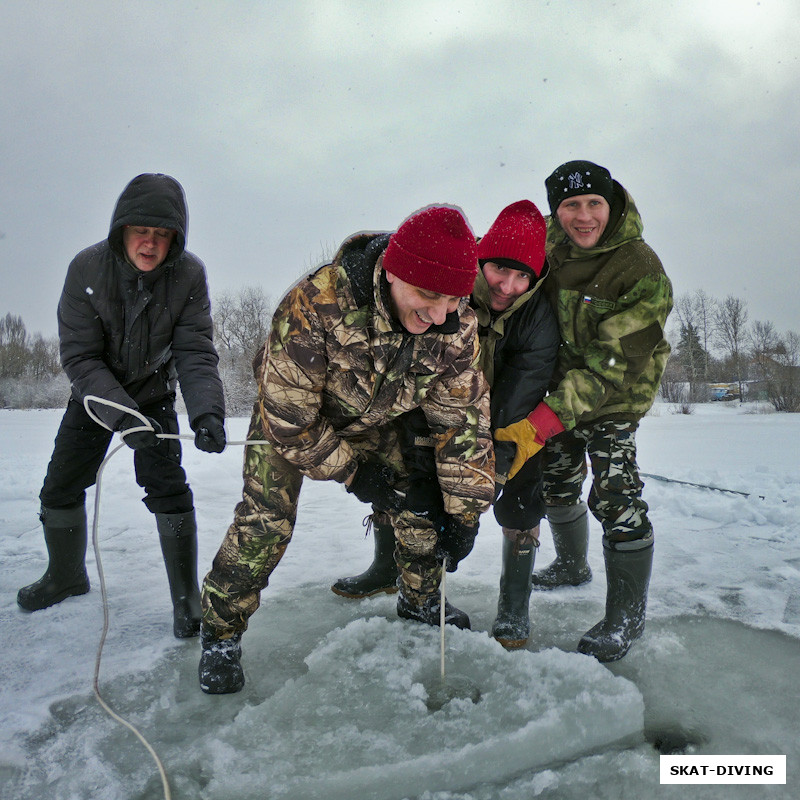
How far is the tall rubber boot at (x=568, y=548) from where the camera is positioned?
114 inches

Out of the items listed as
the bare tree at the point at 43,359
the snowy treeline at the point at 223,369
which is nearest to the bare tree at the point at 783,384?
the snowy treeline at the point at 223,369

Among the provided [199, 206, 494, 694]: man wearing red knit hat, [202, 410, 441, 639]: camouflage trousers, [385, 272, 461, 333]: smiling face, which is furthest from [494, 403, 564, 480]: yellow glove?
[202, 410, 441, 639]: camouflage trousers

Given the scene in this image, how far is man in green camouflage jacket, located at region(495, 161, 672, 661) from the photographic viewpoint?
7.29 ft

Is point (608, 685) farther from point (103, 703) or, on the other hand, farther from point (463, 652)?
point (103, 703)

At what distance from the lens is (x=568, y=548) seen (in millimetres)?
2941

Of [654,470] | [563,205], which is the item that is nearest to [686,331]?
[654,470]

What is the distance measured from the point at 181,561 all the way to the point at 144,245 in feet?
4.20

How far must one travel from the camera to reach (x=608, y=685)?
1883 millimetres

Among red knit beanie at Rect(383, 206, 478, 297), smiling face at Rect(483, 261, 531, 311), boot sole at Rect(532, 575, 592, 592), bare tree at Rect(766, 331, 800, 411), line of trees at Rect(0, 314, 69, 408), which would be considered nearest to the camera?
red knit beanie at Rect(383, 206, 478, 297)

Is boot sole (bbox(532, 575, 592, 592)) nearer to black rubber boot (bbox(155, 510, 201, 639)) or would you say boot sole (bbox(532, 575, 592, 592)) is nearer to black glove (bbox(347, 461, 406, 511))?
black glove (bbox(347, 461, 406, 511))

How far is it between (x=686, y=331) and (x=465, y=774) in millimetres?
37973

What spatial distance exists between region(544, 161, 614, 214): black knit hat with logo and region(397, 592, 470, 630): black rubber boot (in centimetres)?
171

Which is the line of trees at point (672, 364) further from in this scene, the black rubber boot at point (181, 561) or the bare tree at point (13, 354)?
the black rubber boot at point (181, 561)

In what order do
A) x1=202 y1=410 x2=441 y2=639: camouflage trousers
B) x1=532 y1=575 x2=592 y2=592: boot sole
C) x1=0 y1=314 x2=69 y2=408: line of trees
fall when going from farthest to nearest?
x1=0 y1=314 x2=69 y2=408: line of trees
x1=532 y1=575 x2=592 y2=592: boot sole
x1=202 y1=410 x2=441 y2=639: camouflage trousers
